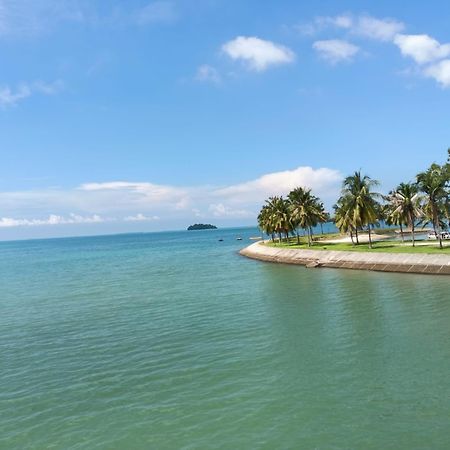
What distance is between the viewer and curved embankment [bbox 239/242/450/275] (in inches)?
1973

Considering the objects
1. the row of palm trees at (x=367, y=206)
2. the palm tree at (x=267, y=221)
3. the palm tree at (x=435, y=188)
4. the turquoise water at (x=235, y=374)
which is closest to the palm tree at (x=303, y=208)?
the row of palm trees at (x=367, y=206)

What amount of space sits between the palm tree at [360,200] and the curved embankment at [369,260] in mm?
10473

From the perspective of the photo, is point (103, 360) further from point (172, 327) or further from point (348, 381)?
point (348, 381)

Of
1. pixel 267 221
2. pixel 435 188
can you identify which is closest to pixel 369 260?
pixel 435 188

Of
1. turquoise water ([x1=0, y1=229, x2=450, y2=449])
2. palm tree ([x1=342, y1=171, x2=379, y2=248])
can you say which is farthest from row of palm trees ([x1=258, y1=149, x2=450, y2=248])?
turquoise water ([x1=0, y1=229, x2=450, y2=449])

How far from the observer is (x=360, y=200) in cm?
7644

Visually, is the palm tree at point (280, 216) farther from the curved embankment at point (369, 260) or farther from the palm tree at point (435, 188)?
the palm tree at point (435, 188)

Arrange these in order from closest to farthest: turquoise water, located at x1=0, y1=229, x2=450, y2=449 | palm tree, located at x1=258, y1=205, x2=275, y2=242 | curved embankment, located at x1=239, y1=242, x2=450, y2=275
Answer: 1. turquoise water, located at x1=0, y1=229, x2=450, y2=449
2. curved embankment, located at x1=239, y1=242, x2=450, y2=275
3. palm tree, located at x1=258, y1=205, x2=275, y2=242

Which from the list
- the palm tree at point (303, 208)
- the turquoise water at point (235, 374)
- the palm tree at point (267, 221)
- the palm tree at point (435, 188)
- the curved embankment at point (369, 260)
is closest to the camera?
the turquoise water at point (235, 374)

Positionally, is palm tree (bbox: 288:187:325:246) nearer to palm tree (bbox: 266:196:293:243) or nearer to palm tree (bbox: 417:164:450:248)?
palm tree (bbox: 266:196:293:243)

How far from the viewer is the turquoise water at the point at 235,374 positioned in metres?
14.3

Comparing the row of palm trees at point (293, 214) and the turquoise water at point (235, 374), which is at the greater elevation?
the row of palm trees at point (293, 214)

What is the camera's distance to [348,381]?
704 inches

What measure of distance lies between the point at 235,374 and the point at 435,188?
53.0 m
